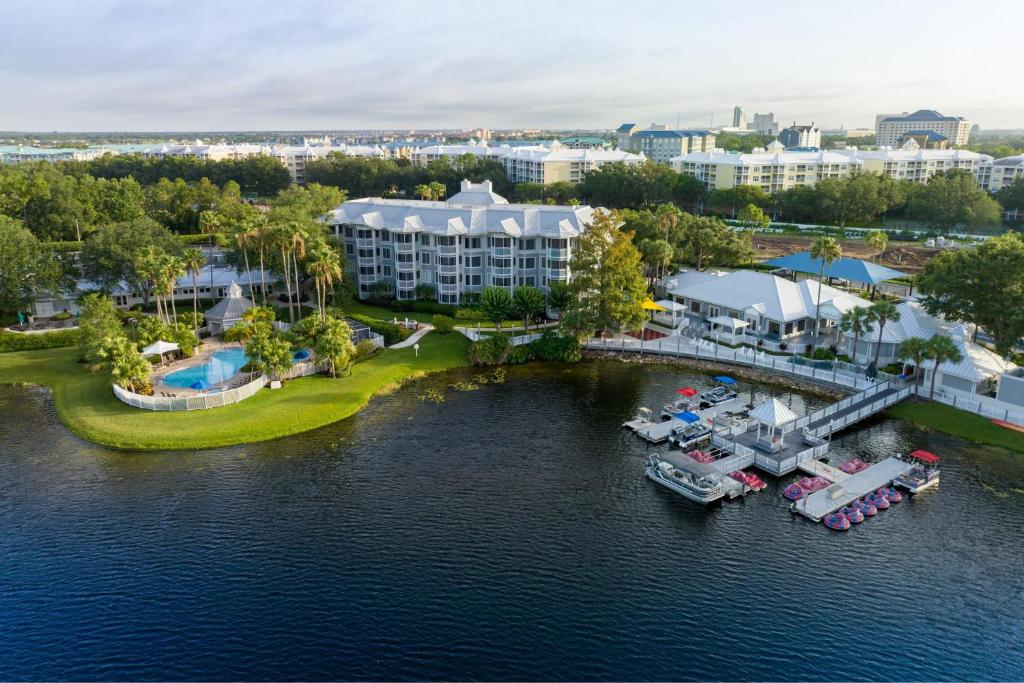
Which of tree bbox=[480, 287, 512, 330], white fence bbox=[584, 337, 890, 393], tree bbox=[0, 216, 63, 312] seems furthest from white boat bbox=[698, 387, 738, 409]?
tree bbox=[0, 216, 63, 312]

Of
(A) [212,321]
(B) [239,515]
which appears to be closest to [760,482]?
(B) [239,515]

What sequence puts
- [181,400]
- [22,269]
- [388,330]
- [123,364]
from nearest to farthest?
[181,400] → [123,364] → [388,330] → [22,269]

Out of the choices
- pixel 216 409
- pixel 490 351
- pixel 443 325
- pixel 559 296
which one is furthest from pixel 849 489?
pixel 216 409

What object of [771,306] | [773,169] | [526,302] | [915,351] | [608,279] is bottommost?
[915,351]

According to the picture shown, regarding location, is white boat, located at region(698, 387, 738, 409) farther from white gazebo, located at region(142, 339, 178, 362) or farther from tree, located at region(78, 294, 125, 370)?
tree, located at region(78, 294, 125, 370)

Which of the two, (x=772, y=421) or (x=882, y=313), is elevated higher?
(x=882, y=313)

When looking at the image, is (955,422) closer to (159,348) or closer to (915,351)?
(915,351)

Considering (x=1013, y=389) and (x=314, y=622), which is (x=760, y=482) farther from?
(x=314, y=622)
